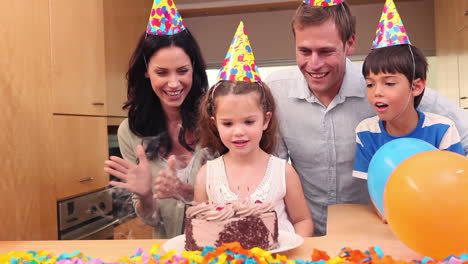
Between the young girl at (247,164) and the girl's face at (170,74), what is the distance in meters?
0.11

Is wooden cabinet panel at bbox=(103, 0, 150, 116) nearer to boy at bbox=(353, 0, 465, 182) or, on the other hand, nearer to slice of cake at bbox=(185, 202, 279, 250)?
boy at bbox=(353, 0, 465, 182)

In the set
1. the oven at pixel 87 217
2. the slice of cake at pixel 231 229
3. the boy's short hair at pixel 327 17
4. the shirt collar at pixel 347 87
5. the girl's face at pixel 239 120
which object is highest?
the boy's short hair at pixel 327 17

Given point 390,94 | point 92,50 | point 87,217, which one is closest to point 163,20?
point 390,94

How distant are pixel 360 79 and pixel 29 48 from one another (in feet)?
4.99

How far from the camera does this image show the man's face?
1.43 m

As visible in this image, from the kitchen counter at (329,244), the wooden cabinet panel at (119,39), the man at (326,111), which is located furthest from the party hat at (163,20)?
the wooden cabinet panel at (119,39)

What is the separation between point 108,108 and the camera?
300 centimetres

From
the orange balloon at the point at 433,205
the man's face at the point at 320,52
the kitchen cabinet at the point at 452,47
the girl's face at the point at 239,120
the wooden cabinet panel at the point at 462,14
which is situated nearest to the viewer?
the orange balloon at the point at 433,205

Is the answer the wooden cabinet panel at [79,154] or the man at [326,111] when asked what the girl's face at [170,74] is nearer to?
the man at [326,111]

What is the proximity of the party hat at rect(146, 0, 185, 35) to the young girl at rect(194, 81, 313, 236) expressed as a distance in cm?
28

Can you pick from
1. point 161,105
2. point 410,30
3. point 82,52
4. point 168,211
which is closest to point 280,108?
point 161,105

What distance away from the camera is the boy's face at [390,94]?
4.17 feet

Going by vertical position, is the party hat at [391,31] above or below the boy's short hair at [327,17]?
below

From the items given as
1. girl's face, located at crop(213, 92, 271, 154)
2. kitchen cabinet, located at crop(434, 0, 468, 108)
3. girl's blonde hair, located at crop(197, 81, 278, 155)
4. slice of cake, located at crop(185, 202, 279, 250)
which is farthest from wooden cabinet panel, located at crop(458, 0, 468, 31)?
slice of cake, located at crop(185, 202, 279, 250)
